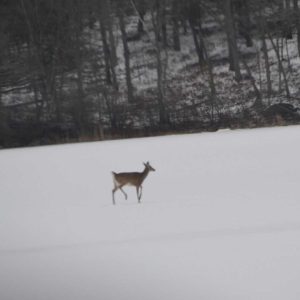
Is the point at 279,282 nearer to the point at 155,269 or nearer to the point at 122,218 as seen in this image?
the point at 155,269

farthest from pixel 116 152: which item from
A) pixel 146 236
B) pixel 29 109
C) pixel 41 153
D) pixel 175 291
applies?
pixel 29 109

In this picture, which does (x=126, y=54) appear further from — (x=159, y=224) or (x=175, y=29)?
(x=159, y=224)

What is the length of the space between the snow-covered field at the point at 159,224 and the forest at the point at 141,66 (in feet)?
38.1

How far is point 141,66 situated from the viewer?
27500mm

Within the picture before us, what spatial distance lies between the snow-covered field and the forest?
38.1 ft

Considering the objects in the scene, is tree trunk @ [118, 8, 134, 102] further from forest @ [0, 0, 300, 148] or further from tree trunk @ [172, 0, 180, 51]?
tree trunk @ [172, 0, 180, 51]

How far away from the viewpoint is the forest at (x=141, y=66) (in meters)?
25.1

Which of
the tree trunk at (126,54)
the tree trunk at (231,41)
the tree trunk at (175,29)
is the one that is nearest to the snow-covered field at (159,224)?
the tree trunk at (126,54)

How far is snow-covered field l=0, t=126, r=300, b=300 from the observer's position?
5.45 metres

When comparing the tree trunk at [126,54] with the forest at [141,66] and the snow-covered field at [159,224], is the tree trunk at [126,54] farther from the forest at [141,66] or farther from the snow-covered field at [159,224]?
the snow-covered field at [159,224]

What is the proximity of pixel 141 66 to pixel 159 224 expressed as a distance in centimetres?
2038

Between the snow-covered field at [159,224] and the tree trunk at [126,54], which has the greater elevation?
the tree trunk at [126,54]

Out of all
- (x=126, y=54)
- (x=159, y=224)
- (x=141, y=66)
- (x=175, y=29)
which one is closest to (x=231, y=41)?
(x=175, y=29)

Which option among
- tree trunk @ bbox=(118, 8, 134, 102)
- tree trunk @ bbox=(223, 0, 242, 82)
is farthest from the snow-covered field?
tree trunk @ bbox=(223, 0, 242, 82)
